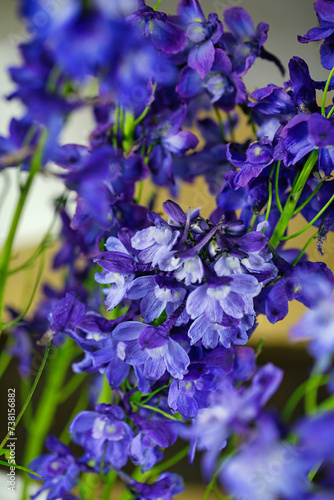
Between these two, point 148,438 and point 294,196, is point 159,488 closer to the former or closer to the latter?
point 148,438

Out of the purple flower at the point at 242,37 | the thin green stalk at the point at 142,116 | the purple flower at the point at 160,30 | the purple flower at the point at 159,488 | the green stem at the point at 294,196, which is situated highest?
the purple flower at the point at 242,37

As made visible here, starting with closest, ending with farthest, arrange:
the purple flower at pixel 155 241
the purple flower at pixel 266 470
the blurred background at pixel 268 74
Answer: the purple flower at pixel 266 470
the purple flower at pixel 155 241
the blurred background at pixel 268 74

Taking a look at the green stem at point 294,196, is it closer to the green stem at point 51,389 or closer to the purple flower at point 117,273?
the purple flower at point 117,273

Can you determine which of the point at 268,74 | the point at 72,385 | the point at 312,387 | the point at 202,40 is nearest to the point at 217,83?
the point at 202,40

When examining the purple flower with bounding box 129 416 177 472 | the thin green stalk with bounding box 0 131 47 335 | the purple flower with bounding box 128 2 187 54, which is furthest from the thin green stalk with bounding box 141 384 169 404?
the purple flower with bounding box 128 2 187 54

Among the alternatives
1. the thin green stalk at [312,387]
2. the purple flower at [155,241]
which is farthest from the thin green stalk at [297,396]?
the purple flower at [155,241]

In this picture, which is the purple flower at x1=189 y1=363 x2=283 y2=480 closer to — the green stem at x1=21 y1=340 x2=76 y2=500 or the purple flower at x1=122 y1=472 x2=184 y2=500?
the purple flower at x1=122 y1=472 x2=184 y2=500

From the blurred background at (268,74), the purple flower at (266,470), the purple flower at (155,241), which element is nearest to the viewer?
the purple flower at (266,470)
